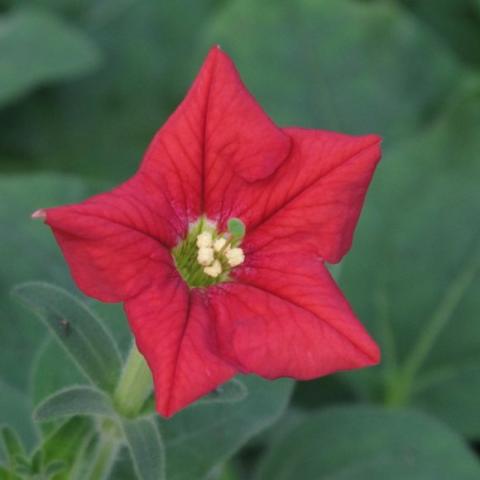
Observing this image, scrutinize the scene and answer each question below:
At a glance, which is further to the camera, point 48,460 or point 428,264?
point 428,264

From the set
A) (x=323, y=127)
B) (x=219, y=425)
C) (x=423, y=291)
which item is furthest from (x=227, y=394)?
(x=323, y=127)

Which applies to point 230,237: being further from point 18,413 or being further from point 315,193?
point 18,413

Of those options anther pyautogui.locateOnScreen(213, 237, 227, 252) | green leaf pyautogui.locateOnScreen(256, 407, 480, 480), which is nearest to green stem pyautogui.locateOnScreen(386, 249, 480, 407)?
green leaf pyautogui.locateOnScreen(256, 407, 480, 480)

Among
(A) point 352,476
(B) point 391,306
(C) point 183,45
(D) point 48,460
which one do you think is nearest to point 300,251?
(D) point 48,460

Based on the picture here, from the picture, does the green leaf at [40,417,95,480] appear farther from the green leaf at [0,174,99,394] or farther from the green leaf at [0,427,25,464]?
the green leaf at [0,174,99,394]

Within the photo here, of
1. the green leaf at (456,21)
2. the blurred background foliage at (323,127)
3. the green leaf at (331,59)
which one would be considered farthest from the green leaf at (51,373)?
the green leaf at (456,21)

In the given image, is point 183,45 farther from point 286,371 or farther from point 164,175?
point 286,371

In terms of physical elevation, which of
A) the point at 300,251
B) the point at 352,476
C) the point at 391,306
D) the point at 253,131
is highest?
the point at 253,131
